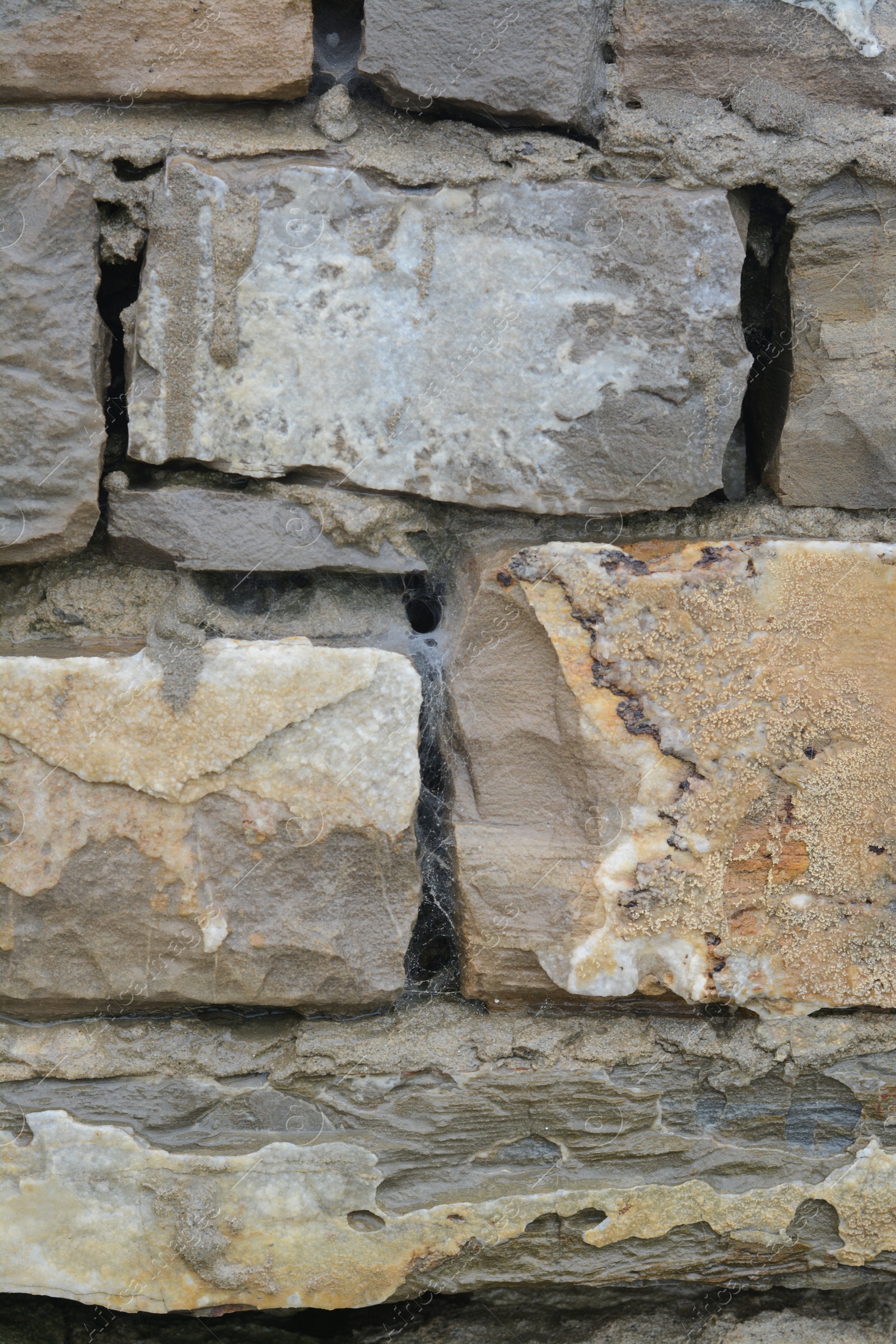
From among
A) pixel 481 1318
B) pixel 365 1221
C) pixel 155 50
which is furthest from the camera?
pixel 481 1318

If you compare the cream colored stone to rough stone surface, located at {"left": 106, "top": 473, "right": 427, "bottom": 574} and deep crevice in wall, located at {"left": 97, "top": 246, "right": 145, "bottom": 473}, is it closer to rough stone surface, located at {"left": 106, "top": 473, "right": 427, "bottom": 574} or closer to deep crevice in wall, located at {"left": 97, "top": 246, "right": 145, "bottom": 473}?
rough stone surface, located at {"left": 106, "top": 473, "right": 427, "bottom": 574}

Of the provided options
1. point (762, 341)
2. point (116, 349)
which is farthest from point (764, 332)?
point (116, 349)

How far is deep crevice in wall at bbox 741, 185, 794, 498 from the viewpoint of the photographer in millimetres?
1292

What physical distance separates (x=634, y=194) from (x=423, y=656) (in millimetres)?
612

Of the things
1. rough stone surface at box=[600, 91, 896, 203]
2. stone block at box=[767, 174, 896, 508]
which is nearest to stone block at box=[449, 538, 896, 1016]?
stone block at box=[767, 174, 896, 508]

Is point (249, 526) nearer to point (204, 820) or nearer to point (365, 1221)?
point (204, 820)

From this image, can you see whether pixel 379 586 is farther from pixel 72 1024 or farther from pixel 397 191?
pixel 72 1024

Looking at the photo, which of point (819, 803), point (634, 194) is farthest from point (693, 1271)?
point (634, 194)

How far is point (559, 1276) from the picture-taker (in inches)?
51.7

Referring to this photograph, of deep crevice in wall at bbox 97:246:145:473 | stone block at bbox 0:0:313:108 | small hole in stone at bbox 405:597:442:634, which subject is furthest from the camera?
small hole in stone at bbox 405:597:442:634

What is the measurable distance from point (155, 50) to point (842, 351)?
2.90 ft

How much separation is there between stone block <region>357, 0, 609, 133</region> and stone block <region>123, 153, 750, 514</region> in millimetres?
99

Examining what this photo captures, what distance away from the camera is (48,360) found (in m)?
1.18

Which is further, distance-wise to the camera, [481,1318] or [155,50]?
[481,1318]
